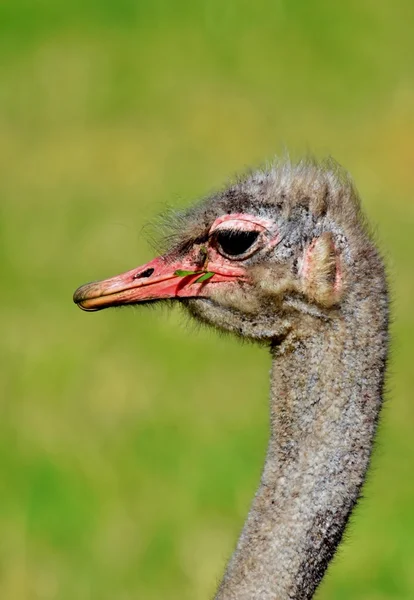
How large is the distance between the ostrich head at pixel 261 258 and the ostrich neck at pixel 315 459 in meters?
0.11

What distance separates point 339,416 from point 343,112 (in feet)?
40.0

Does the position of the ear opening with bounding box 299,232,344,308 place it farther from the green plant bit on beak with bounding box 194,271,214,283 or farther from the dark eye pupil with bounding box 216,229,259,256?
the green plant bit on beak with bounding box 194,271,214,283

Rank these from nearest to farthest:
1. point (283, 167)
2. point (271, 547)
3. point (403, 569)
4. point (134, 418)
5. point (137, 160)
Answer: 1. point (271, 547)
2. point (283, 167)
3. point (403, 569)
4. point (134, 418)
5. point (137, 160)

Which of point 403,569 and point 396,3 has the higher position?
point 396,3

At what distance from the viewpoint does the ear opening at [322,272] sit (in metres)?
4.12

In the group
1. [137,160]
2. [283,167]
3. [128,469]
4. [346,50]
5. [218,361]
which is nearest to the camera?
[283,167]

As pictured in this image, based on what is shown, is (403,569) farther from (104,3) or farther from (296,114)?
(104,3)

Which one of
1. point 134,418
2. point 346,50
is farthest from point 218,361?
point 346,50

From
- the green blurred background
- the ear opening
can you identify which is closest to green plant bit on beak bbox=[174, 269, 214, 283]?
the green blurred background

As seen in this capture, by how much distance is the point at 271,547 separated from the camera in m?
4.03

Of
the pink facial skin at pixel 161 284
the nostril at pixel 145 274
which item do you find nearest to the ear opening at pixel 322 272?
the pink facial skin at pixel 161 284

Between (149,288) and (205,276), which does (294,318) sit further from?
(149,288)

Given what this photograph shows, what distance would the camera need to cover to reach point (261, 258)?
4285mm

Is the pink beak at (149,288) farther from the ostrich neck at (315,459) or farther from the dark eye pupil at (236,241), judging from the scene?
the ostrich neck at (315,459)
